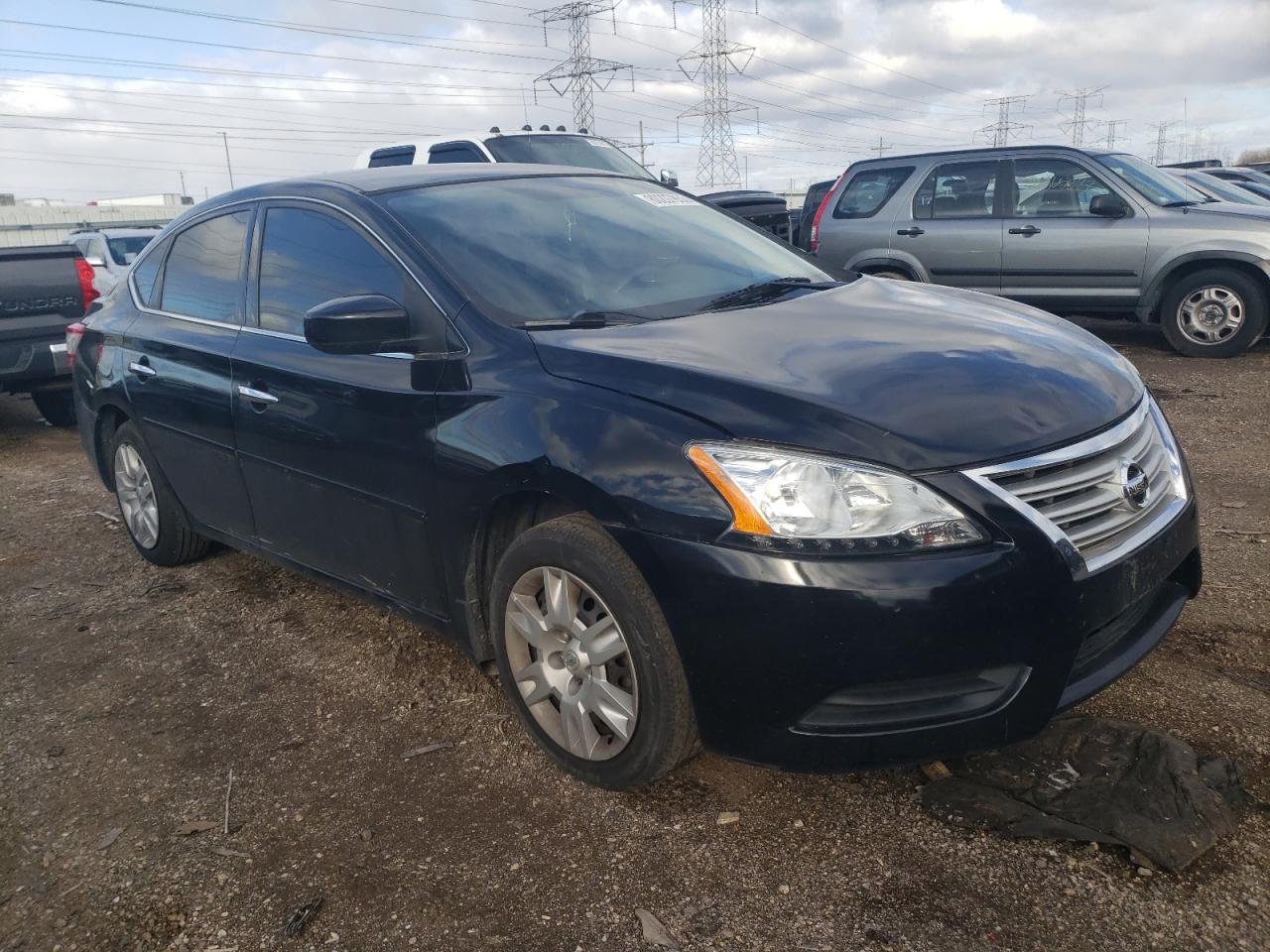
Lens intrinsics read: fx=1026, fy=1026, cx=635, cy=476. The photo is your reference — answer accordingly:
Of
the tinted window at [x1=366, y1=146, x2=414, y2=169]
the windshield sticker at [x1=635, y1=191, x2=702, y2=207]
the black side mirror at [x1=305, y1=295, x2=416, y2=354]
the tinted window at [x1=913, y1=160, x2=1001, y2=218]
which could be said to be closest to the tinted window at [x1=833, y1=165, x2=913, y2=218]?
the tinted window at [x1=913, y1=160, x2=1001, y2=218]

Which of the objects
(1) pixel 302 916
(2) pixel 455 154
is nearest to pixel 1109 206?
(2) pixel 455 154

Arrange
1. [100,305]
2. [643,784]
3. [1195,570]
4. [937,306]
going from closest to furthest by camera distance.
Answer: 1. [643,784]
2. [1195,570]
3. [937,306]
4. [100,305]

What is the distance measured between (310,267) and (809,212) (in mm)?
11675

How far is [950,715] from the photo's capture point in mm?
2305

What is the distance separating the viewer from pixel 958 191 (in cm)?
947

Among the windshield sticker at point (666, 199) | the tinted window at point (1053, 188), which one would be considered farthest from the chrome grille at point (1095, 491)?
the tinted window at point (1053, 188)

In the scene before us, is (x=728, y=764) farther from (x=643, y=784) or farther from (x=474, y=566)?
(x=474, y=566)

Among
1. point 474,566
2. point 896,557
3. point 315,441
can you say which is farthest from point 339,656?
point 896,557

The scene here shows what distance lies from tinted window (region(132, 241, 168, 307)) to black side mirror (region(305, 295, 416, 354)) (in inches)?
77.0

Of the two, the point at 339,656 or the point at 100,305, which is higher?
the point at 100,305

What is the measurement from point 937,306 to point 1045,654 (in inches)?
52.0

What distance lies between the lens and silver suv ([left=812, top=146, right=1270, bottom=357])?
27.7 ft

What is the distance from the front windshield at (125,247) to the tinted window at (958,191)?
1023 centimetres

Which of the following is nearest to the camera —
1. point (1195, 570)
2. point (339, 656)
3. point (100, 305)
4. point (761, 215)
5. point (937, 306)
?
point (1195, 570)
